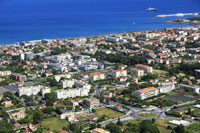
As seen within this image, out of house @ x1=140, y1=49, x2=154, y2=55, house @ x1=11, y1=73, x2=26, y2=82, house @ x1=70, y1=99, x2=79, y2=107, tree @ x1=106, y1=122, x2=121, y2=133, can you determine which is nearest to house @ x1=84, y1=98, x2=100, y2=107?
house @ x1=70, y1=99, x2=79, y2=107

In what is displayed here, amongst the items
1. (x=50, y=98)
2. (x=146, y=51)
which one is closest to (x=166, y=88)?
(x=50, y=98)

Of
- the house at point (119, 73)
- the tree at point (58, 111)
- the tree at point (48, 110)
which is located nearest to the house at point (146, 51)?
the house at point (119, 73)

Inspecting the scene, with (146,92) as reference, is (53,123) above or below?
below

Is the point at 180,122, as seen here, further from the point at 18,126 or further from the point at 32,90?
the point at 32,90

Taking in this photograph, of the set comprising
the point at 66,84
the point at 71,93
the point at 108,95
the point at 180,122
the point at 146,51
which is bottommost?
the point at 180,122

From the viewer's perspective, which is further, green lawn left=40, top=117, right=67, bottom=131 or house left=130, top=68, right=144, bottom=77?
house left=130, top=68, right=144, bottom=77

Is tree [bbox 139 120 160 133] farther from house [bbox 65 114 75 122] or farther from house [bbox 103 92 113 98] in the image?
house [bbox 103 92 113 98]

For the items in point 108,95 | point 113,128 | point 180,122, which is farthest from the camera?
point 108,95

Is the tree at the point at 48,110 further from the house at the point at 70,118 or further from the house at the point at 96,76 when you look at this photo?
the house at the point at 96,76

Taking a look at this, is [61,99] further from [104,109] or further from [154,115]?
[154,115]
